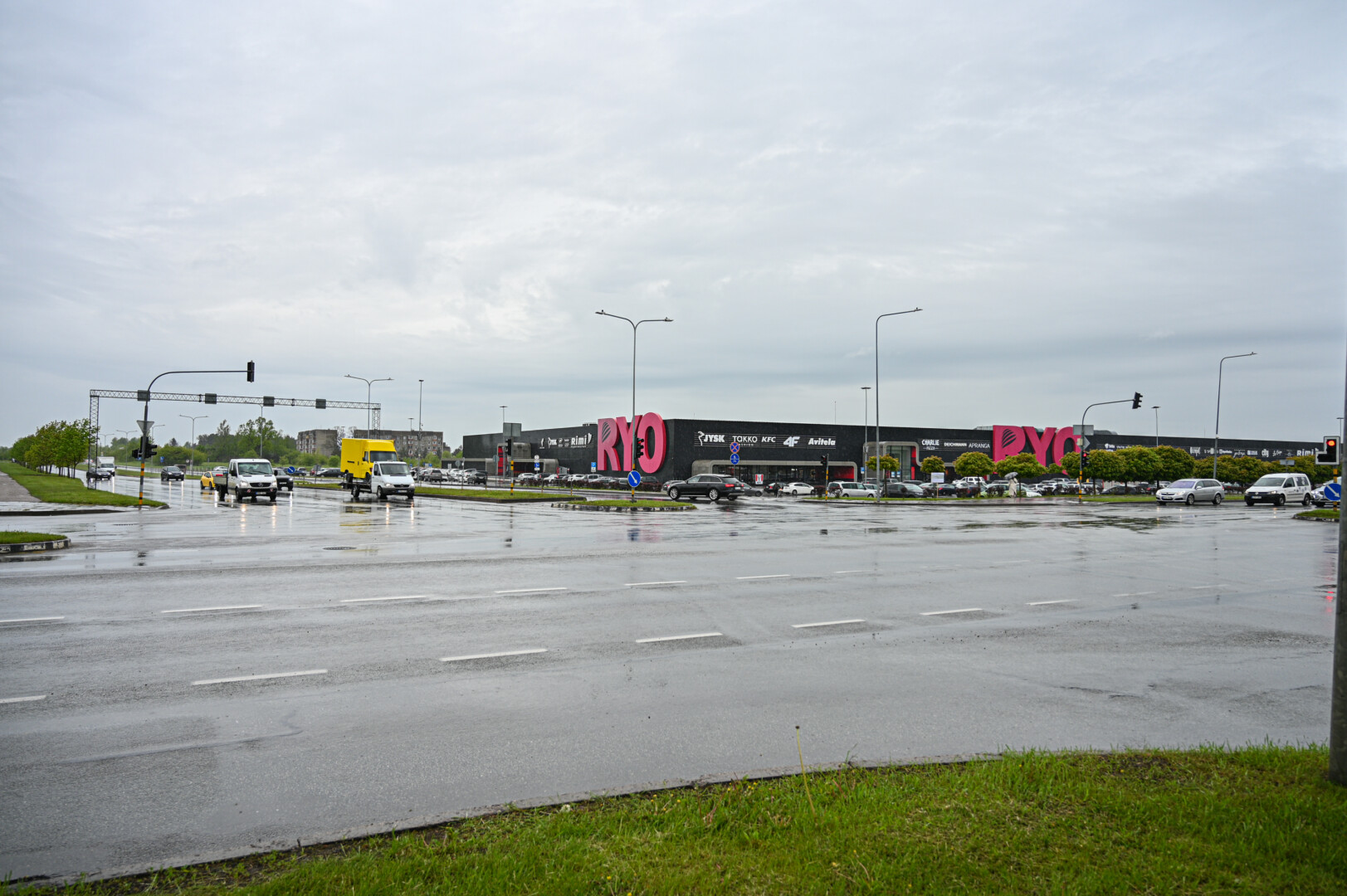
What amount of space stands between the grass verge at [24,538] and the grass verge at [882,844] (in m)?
18.6

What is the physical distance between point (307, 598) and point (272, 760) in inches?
269

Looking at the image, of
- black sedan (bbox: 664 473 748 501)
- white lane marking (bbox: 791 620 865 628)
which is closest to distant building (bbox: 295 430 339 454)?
black sedan (bbox: 664 473 748 501)

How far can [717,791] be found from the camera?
4.83 metres

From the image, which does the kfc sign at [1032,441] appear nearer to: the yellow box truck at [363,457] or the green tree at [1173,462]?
the green tree at [1173,462]

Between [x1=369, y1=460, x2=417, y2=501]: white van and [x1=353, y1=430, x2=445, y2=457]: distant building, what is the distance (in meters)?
104

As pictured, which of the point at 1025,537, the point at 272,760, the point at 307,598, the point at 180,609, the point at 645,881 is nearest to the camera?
the point at 645,881

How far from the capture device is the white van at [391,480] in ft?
148

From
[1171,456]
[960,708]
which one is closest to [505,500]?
[960,708]

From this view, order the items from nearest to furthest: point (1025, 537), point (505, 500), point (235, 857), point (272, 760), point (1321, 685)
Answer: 1. point (235, 857)
2. point (272, 760)
3. point (1321, 685)
4. point (1025, 537)
5. point (505, 500)

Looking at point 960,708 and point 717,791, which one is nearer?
point 717,791

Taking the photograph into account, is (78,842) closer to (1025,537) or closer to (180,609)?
(180,609)

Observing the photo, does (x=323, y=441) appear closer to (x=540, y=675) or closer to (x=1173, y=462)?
(x=1173, y=462)

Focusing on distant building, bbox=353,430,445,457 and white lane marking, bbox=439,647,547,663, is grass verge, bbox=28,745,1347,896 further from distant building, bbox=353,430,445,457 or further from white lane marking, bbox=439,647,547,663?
distant building, bbox=353,430,445,457

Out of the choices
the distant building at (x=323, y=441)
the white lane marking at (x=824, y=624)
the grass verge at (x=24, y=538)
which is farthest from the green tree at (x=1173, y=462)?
the distant building at (x=323, y=441)
